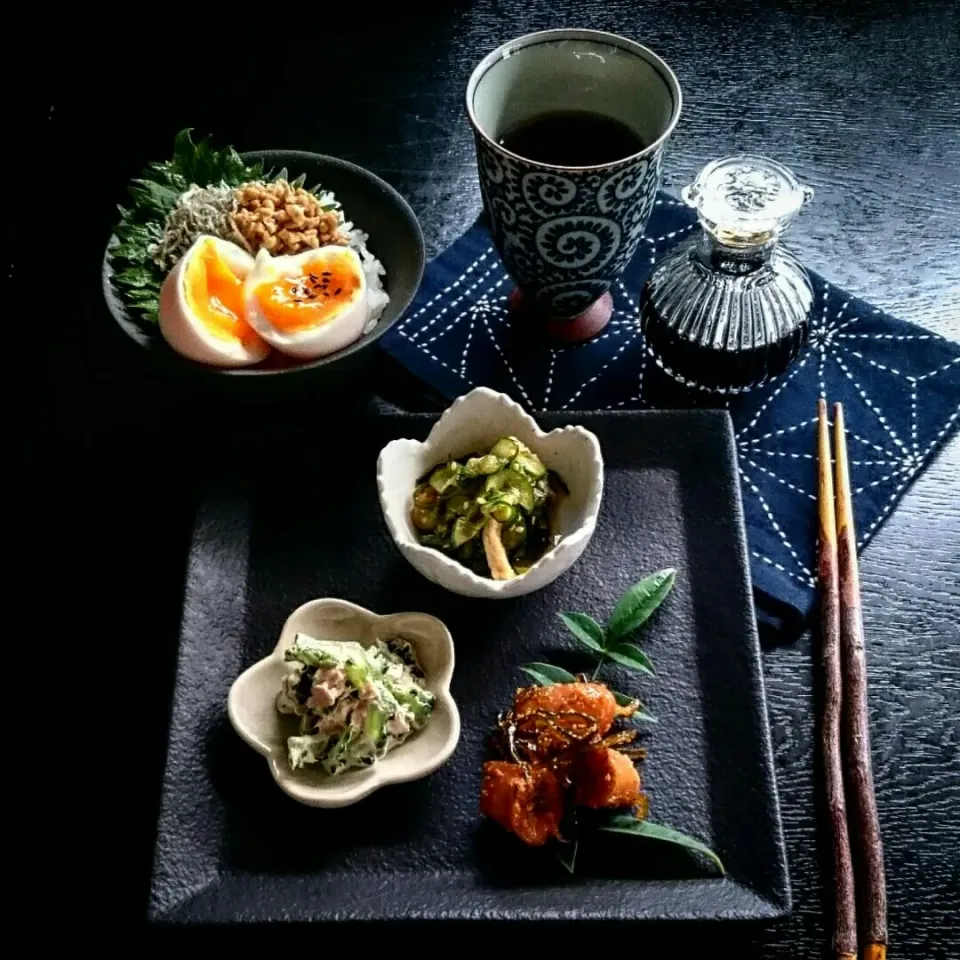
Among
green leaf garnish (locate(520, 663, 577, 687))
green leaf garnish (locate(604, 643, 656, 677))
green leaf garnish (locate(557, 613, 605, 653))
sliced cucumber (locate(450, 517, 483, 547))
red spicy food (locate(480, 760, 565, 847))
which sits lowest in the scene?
red spicy food (locate(480, 760, 565, 847))

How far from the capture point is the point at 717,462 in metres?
1.43

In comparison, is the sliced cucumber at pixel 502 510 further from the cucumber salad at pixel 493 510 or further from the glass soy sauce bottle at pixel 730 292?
the glass soy sauce bottle at pixel 730 292

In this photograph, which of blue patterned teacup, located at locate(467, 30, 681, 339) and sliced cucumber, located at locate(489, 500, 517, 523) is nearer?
sliced cucumber, located at locate(489, 500, 517, 523)

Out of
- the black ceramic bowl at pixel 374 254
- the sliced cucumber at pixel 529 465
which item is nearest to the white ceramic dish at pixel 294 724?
the sliced cucumber at pixel 529 465

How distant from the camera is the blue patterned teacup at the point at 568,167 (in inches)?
54.4

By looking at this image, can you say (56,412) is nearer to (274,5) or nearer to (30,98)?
(30,98)

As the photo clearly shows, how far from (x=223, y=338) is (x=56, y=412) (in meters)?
0.35

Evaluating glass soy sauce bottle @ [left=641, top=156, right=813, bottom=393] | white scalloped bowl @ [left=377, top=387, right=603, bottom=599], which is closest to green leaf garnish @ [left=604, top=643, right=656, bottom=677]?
white scalloped bowl @ [left=377, top=387, right=603, bottom=599]

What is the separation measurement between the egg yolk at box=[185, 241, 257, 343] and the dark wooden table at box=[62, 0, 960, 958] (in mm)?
156

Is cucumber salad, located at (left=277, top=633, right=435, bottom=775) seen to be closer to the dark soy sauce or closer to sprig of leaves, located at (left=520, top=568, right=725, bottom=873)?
sprig of leaves, located at (left=520, top=568, right=725, bottom=873)

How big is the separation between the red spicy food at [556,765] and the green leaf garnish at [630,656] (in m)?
0.06

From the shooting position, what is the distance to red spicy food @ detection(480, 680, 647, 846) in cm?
111

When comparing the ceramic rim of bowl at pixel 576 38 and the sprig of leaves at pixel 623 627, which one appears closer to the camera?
the sprig of leaves at pixel 623 627

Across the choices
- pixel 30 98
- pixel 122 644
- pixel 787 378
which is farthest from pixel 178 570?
pixel 30 98
